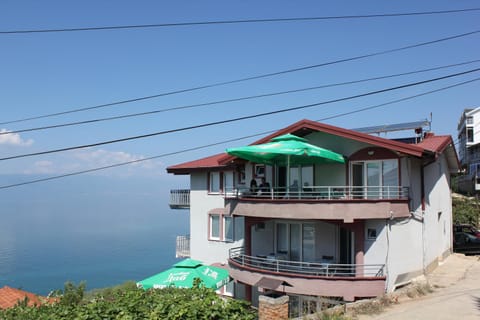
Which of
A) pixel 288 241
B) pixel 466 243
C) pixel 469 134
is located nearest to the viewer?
pixel 288 241

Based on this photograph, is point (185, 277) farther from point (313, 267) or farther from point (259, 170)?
point (259, 170)

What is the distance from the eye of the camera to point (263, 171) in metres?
22.7

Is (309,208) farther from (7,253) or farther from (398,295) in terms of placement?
(7,253)

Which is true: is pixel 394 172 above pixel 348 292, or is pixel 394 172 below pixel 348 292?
above

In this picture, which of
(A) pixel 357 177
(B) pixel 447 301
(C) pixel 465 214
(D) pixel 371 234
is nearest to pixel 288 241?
(D) pixel 371 234

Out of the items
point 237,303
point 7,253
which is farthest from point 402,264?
point 7,253

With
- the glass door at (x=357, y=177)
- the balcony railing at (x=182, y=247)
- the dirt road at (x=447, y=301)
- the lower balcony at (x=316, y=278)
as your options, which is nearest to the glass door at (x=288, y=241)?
the lower balcony at (x=316, y=278)

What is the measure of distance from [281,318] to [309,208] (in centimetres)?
736

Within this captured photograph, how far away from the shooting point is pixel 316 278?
17.1 metres

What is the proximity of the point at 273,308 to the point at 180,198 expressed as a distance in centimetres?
1800

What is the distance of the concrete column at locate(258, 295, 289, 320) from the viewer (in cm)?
1082

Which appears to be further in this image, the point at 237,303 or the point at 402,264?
the point at 402,264

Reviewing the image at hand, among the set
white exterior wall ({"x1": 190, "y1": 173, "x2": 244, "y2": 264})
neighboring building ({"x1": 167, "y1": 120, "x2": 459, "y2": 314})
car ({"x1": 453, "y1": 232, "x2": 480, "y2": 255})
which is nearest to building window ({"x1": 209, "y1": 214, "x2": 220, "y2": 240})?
white exterior wall ({"x1": 190, "y1": 173, "x2": 244, "y2": 264})

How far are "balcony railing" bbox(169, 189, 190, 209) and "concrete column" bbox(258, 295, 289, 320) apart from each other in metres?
17.1
